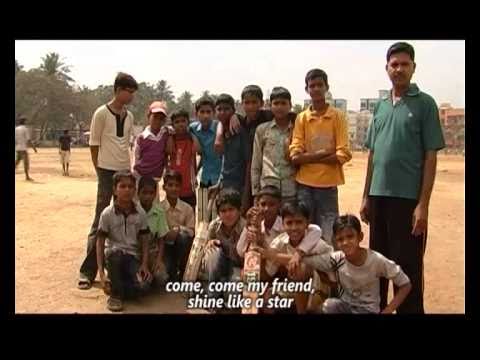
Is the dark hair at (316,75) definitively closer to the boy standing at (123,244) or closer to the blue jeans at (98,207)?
the boy standing at (123,244)

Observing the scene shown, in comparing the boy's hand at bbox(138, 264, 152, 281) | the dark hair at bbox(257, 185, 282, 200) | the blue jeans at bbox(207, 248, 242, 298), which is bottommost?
the boy's hand at bbox(138, 264, 152, 281)

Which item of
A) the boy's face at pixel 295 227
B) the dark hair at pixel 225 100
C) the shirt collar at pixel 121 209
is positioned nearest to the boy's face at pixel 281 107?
the dark hair at pixel 225 100

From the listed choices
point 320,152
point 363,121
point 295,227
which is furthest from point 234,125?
point 363,121

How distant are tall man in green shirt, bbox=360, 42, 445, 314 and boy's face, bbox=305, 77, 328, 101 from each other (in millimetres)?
516

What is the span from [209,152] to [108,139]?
96 cm

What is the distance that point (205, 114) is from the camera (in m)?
4.71

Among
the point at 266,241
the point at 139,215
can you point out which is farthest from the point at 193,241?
the point at 266,241

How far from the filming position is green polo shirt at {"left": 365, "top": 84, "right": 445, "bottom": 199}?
3475 millimetres

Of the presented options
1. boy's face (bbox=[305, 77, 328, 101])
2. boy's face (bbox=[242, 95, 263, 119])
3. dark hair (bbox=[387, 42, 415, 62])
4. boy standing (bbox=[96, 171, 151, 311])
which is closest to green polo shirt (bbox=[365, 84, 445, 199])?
dark hair (bbox=[387, 42, 415, 62])

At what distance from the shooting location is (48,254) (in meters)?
5.89

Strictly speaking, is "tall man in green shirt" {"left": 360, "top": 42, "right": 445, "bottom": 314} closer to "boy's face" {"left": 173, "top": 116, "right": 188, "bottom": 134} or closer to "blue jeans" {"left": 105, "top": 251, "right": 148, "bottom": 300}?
"boy's face" {"left": 173, "top": 116, "right": 188, "bottom": 134}

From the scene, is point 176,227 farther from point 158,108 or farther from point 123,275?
point 158,108

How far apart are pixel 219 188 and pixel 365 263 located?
1704mm

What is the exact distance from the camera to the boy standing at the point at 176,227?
14.6 feet
